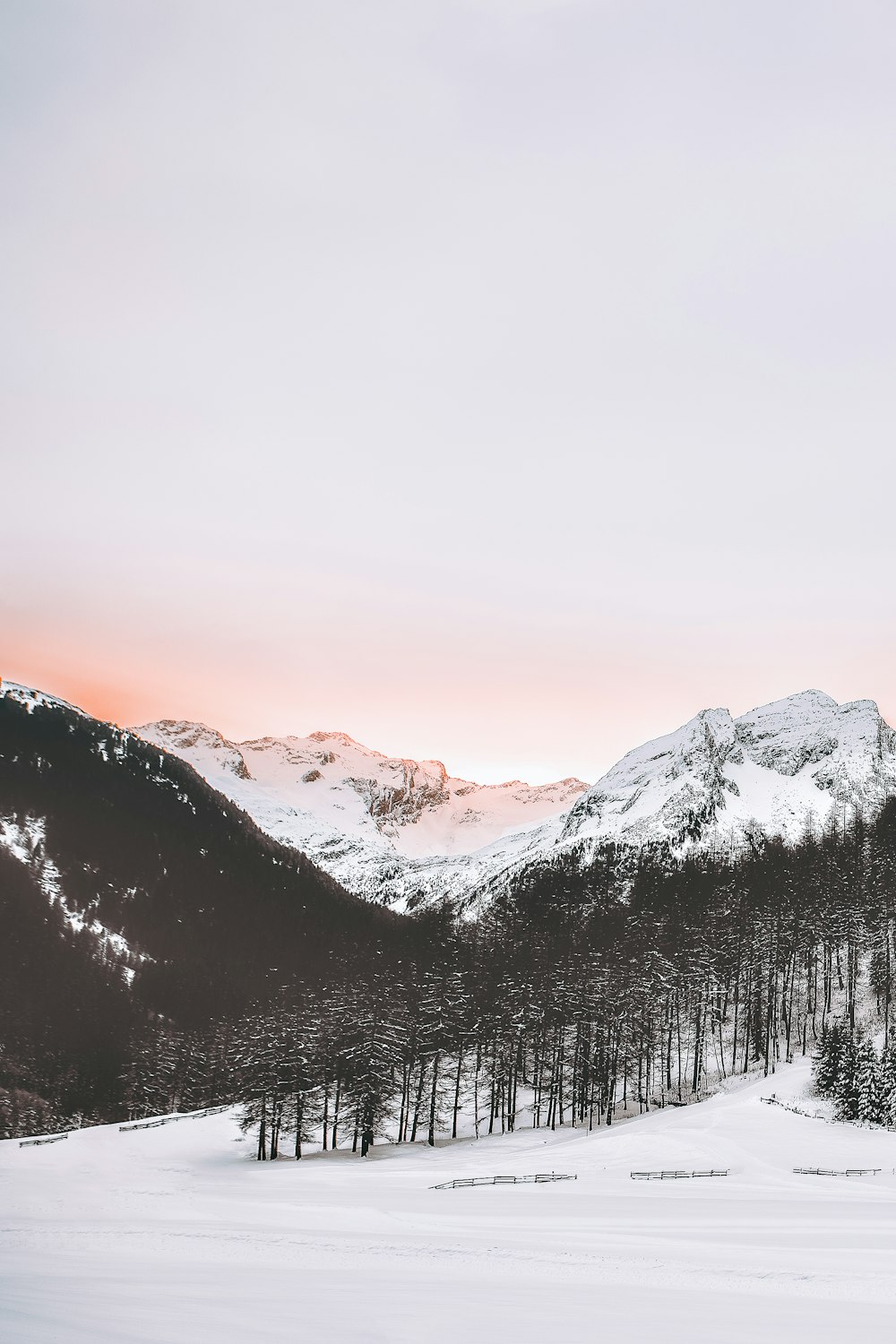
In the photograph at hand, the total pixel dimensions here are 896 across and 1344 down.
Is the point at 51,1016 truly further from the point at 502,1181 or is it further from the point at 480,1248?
the point at 480,1248

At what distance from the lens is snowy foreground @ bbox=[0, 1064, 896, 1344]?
2012 cm

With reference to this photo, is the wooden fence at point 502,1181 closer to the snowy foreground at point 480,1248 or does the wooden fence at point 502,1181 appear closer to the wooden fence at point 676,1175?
the snowy foreground at point 480,1248

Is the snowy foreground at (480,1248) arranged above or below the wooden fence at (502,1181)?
above

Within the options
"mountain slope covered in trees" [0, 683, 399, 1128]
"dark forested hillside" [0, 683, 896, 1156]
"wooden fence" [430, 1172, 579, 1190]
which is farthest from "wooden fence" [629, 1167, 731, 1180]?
"mountain slope covered in trees" [0, 683, 399, 1128]

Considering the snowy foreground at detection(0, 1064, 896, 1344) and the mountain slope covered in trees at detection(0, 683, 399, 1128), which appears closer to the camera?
the snowy foreground at detection(0, 1064, 896, 1344)

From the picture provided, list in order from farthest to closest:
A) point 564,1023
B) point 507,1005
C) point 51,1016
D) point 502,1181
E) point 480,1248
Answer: point 51,1016
point 507,1005
point 564,1023
point 502,1181
point 480,1248

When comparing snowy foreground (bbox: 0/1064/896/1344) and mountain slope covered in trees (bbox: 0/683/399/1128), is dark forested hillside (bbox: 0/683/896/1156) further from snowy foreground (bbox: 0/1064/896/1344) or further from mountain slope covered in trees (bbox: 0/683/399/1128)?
snowy foreground (bbox: 0/1064/896/1344)

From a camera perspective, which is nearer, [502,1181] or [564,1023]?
[502,1181]

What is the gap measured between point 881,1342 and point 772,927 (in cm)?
7328

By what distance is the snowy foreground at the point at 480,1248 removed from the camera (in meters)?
20.1

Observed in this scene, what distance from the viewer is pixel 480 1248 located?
28.0 metres

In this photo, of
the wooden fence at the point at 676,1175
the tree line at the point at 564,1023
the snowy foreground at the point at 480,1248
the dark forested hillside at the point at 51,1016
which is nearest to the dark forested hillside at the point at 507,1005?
the tree line at the point at 564,1023

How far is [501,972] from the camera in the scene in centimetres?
8706

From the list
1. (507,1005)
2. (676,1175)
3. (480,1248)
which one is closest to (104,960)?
(507,1005)
